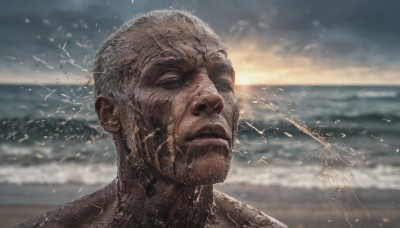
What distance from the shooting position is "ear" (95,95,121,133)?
Result: 4039 millimetres

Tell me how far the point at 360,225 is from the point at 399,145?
10646 millimetres

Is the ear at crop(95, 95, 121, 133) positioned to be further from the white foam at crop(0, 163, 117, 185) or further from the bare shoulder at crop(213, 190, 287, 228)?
the white foam at crop(0, 163, 117, 185)

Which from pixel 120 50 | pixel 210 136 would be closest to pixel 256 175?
pixel 120 50

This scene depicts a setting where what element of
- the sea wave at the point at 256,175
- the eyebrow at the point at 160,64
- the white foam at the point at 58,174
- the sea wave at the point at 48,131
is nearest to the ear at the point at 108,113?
the eyebrow at the point at 160,64

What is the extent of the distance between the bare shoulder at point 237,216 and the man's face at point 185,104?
0.80 meters

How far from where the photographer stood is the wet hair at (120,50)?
156 inches

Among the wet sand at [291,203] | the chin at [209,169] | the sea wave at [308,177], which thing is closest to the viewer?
the chin at [209,169]

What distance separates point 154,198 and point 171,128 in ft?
1.71

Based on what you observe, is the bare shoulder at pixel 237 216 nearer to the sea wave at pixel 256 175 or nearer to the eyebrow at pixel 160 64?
the eyebrow at pixel 160 64

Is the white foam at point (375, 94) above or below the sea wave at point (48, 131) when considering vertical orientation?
above

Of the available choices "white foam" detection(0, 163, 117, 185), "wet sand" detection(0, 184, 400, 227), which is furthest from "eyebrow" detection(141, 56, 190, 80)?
"white foam" detection(0, 163, 117, 185)

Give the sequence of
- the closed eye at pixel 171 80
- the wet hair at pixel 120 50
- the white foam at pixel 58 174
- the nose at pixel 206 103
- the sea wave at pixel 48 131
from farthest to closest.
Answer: the sea wave at pixel 48 131 < the white foam at pixel 58 174 < the wet hair at pixel 120 50 < the closed eye at pixel 171 80 < the nose at pixel 206 103

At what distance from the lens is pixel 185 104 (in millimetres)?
3531

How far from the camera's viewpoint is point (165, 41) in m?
3.84
